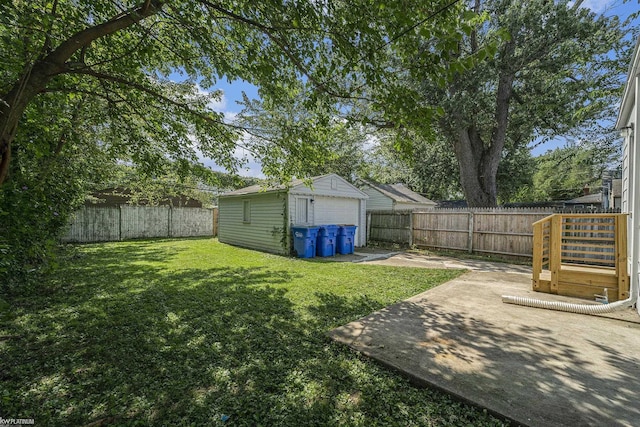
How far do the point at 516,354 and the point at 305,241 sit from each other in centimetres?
701

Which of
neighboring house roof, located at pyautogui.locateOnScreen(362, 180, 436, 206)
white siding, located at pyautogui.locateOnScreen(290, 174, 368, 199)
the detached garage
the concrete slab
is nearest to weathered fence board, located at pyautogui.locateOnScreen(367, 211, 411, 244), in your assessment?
the detached garage

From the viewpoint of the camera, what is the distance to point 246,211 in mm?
12094

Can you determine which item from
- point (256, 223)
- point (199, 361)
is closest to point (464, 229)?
point (256, 223)

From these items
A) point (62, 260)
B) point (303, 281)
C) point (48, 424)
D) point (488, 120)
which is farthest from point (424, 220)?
point (62, 260)

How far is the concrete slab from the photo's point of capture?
199 centimetres

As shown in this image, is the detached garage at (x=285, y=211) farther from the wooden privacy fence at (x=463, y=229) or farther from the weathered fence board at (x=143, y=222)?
the weathered fence board at (x=143, y=222)

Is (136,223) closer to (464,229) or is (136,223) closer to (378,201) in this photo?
(378,201)

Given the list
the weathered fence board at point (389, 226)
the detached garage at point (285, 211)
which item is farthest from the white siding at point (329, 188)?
the weathered fence board at point (389, 226)

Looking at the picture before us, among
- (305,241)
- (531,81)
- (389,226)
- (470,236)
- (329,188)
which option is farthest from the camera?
(389,226)

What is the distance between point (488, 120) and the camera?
1094 centimetres

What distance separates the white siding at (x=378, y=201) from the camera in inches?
728

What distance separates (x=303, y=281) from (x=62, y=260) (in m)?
7.13

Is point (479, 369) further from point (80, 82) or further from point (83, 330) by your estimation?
point (80, 82)

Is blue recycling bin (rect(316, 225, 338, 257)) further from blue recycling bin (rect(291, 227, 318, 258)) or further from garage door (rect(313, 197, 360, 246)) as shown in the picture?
garage door (rect(313, 197, 360, 246))
